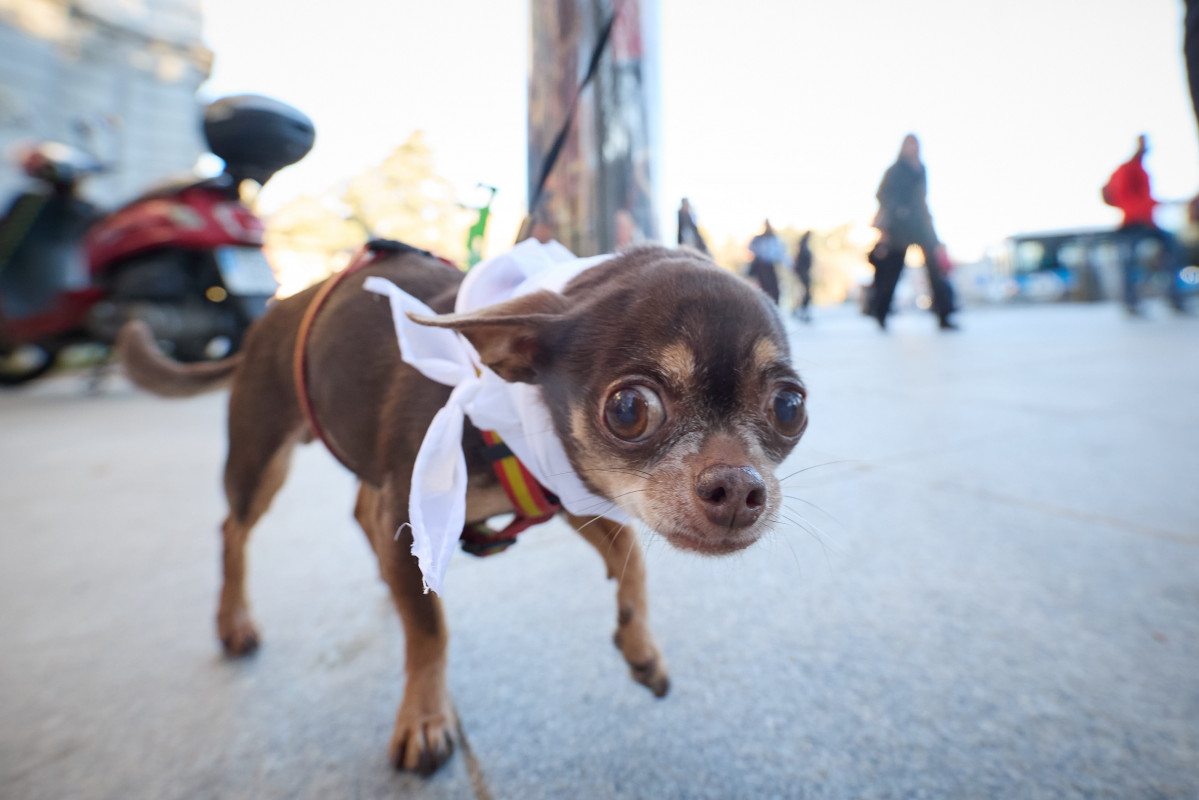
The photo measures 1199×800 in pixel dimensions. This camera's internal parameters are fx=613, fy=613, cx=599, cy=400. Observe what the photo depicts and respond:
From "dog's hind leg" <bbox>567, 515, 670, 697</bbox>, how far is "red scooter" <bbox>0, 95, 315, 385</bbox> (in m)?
5.25

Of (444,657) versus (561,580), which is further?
(561,580)

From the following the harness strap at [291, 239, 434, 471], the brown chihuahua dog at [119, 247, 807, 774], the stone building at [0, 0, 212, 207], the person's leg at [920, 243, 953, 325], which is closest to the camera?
the brown chihuahua dog at [119, 247, 807, 774]

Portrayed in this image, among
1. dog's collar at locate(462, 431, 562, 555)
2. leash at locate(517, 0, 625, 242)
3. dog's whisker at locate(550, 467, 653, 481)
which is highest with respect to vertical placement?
leash at locate(517, 0, 625, 242)

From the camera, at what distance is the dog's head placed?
112cm

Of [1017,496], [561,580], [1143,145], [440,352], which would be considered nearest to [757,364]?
[440,352]

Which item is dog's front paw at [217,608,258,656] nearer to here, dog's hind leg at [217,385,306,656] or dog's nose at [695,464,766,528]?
dog's hind leg at [217,385,306,656]

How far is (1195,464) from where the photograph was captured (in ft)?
9.30

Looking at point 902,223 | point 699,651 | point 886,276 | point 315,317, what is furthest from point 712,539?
point 886,276

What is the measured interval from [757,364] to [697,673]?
2.89 feet

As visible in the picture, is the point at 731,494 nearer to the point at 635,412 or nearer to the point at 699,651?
the point at 635,412

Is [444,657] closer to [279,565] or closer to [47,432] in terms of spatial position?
[279,565]

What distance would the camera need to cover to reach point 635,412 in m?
1.16

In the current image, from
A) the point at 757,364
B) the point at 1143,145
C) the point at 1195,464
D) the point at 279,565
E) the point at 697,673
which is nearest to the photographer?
the point at 757,364

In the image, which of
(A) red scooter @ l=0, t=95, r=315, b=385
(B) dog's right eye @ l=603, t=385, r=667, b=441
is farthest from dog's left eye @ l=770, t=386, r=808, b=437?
(A) red scooter @ l=0, t=95, r=315, b=385
